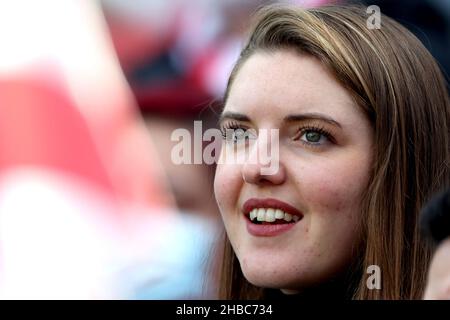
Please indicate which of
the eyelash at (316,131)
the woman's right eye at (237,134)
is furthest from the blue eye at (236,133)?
the eyelash at (316,131)

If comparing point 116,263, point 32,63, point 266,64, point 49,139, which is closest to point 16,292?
point 116,263

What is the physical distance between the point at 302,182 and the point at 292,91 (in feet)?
0.62

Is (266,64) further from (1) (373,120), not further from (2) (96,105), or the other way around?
(2) (96,105)

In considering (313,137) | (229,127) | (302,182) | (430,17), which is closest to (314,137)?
(313,137)

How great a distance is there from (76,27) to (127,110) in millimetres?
480

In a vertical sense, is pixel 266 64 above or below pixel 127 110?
below

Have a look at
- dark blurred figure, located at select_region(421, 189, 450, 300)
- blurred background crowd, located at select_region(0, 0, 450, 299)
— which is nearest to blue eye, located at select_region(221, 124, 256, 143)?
dark blurred figure, located at select_region(421, 189, 450, 300)

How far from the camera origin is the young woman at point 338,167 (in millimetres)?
1645

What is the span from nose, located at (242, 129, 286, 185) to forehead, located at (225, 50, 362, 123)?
7cm

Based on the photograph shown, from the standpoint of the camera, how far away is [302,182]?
1640mm

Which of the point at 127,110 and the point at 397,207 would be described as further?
the point at 127,110

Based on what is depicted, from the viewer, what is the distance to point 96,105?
3963 millimetres

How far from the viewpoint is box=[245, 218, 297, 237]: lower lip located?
65.3 inches
